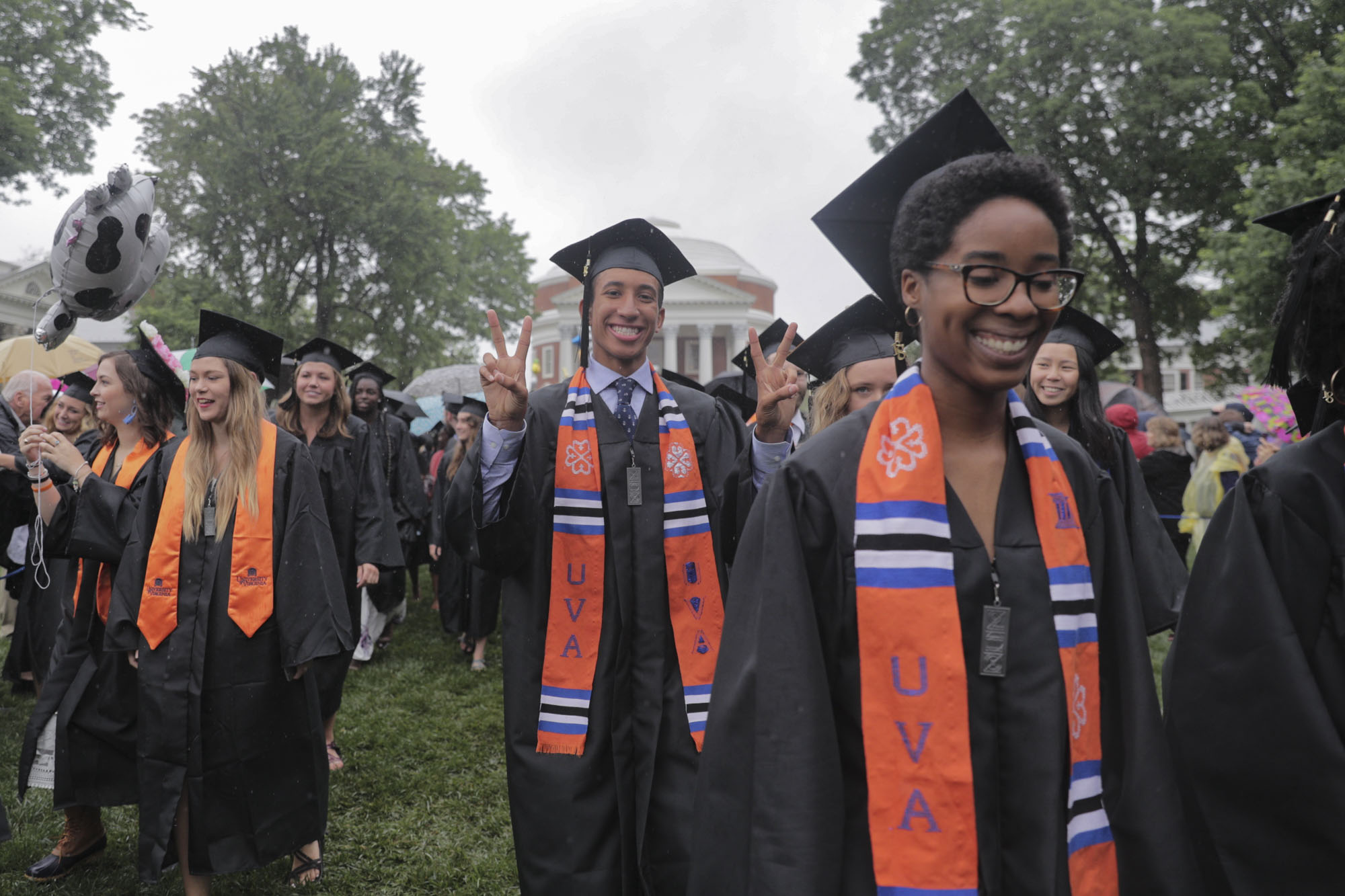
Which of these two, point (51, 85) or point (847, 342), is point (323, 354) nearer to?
point (847, 342)

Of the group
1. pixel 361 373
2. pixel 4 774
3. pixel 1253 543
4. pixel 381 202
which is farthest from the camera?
pixel 381 202

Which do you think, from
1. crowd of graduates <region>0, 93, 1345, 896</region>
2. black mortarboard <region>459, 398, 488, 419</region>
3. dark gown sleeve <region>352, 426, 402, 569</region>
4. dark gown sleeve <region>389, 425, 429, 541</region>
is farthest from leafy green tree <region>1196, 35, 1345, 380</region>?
dark gown sleeve <region>352, 426, 402, 569</region>

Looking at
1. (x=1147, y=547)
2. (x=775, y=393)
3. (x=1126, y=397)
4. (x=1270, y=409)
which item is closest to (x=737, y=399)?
(x=1147, y=547)

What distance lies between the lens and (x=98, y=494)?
3984mm

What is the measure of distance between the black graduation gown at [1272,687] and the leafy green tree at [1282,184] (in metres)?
16.2

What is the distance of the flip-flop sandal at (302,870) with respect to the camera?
13.3 ft

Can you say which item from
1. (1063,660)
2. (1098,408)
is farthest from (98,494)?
(1098,408)

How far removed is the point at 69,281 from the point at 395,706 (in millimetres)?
3692

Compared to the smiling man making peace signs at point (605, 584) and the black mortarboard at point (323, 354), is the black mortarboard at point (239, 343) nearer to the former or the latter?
the smiling man making peace signs at point (605, 584)

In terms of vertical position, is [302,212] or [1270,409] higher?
[302,212]

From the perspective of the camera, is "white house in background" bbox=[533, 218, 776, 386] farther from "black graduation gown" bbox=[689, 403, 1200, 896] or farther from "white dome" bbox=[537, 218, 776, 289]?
"black graduation gown" bbox=[689, 403, 1200, 896]

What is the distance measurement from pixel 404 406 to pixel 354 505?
7.41 metres

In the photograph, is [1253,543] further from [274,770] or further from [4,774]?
[4,774]

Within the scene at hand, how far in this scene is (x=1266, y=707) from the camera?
180 centimetres
